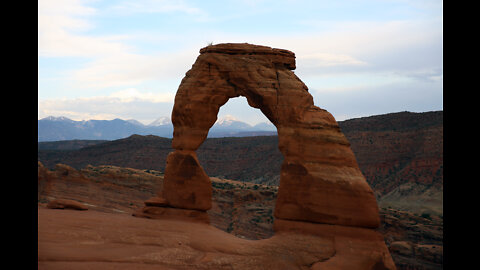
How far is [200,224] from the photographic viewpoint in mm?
17922

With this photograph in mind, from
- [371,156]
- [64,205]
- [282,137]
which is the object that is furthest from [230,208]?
[371,156]

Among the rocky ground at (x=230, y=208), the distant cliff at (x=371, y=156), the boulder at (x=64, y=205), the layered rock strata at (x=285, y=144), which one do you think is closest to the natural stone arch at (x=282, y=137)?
the layered rock strata at (x=285, y=144)

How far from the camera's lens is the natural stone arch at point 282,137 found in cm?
1547

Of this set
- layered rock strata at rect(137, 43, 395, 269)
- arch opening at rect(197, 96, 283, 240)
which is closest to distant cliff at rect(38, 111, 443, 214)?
arch opening at rect(197, 96, 283, 240)

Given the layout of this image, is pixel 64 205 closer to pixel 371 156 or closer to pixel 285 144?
pixel 285 144

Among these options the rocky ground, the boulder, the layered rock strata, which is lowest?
the rocky ground

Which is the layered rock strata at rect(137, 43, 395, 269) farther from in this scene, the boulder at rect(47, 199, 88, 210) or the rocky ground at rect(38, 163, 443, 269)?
the rocky ground at rect(38, 163, 443, 269)

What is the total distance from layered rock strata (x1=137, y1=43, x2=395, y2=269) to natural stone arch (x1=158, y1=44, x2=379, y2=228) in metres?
0.04

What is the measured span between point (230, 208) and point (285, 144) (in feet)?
63.4

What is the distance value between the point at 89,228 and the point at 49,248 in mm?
2541

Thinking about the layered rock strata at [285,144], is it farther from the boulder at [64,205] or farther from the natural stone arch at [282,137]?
the boulder at [64,205]

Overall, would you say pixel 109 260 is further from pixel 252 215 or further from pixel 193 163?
pixel 252 215

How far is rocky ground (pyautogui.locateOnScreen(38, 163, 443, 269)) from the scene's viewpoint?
25.3m

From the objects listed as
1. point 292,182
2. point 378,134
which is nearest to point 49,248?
point 292,182
